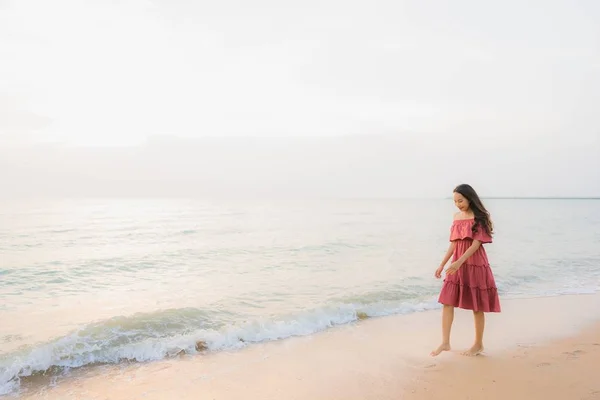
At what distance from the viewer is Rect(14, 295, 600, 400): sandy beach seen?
4.09m

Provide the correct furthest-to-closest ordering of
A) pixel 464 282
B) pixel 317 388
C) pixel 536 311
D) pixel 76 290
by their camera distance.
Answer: pixel 76 290
pixel 536 311
pixel 464 282
pixel 317 388

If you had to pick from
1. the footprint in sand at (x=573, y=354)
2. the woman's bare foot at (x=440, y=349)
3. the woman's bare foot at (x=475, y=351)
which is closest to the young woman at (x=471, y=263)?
the woman's bare foot at (x=475, y=351)

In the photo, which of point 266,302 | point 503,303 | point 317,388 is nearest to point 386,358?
point 317,388

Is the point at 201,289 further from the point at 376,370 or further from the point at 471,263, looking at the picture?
the point at 471,263

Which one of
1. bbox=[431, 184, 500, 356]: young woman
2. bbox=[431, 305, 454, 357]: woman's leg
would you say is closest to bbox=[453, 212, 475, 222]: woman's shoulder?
bbox=[431, 184, 500, 356]: young woman

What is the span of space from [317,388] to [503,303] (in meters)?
6.07

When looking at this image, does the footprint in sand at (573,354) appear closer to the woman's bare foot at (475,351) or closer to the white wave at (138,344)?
the woman's bare foot at (475,351)

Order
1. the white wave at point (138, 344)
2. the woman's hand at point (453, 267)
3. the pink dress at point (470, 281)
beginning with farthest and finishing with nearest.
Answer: the white wave at point (138, 344)
the pink dress at point (470, 281)
the woman's hand at point (453, 267)

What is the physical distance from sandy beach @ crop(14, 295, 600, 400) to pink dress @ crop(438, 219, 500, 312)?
678 millimetres

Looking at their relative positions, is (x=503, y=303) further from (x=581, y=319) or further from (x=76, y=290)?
(x=76, y=290)

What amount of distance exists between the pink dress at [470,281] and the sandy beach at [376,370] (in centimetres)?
68

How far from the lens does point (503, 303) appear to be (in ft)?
28.4

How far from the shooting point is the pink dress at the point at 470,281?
15.8ft

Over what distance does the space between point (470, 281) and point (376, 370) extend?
5.00 feet
